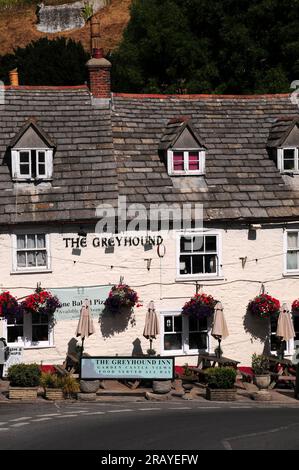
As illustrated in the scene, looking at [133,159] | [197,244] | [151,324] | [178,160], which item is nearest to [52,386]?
[151,324]

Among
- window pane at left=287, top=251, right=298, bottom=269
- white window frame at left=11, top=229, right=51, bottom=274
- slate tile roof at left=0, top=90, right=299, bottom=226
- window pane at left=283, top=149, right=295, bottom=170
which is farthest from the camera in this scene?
window pane at left=283, top=149, right=295, bottom=170

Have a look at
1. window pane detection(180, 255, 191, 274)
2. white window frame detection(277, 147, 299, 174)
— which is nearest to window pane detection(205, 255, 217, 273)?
window pane detection(180, 255, 191, 274)

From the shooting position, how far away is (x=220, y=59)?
5341cm

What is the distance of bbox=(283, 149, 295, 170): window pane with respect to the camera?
3453 cm

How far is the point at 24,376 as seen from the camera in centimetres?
2856

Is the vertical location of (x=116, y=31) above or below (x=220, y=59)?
above

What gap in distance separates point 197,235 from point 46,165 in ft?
16.5

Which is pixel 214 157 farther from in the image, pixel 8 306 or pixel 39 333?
A: pixel 8 306

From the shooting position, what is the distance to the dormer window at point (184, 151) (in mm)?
33344

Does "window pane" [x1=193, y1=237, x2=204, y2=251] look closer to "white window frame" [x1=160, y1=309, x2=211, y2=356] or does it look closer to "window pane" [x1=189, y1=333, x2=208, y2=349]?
"white window frame" [x1=160, y1=309, x2=211, y2=356]

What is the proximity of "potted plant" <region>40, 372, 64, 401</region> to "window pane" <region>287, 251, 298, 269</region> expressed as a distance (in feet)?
28.7

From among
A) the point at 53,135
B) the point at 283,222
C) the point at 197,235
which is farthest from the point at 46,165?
the point at 283,222

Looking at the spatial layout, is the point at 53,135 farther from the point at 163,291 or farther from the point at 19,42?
the point at 19,42
